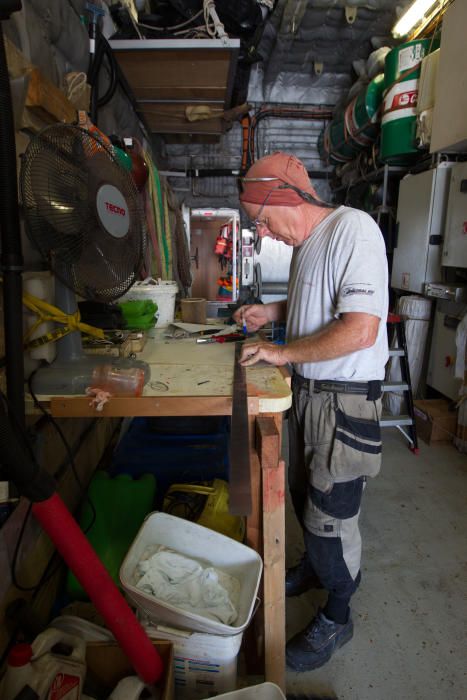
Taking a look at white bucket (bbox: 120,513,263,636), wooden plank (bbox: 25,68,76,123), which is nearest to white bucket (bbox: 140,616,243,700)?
white bucket (bbox: 120,513,263,636)

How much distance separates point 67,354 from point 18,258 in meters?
0.31

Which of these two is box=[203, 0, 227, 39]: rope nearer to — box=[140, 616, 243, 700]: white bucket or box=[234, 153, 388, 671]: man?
box=[234, 153, 388, 671]: man

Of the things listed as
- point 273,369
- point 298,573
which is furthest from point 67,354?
point 298,573

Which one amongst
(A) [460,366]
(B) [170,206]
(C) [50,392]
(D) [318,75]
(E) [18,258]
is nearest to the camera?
(E) [18,258]

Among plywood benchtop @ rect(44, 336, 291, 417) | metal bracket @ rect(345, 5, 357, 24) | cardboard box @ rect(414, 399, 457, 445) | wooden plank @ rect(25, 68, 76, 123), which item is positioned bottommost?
cardboard box @ rect(414, 399, 457, 445)

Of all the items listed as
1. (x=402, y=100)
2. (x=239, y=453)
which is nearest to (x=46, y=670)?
(x=239, y=453)

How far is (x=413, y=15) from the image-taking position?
117 inches

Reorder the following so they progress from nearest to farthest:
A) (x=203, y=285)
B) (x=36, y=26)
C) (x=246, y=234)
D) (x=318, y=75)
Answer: (x=36, y=26)
(x=318, y=75)
(x=246, y=234)
(x=203, y=285)

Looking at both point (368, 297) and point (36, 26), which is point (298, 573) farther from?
point (36, 26)

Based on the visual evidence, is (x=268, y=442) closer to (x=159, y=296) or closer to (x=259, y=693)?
(x=259, y=693)

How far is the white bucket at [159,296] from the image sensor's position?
1.74 m

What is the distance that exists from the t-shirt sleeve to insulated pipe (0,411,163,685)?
79cm

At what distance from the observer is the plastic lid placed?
0.88 meters

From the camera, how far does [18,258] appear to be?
0.87 metres
